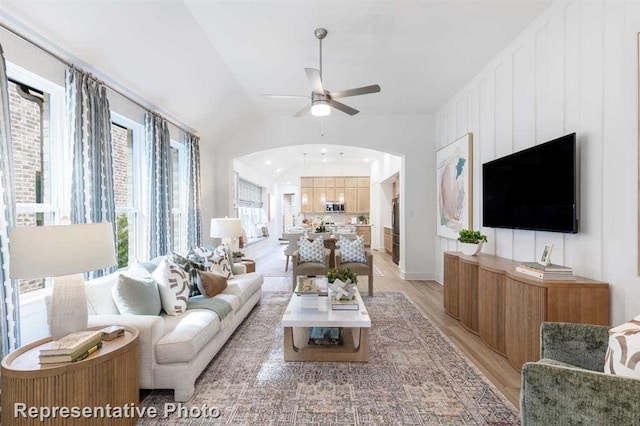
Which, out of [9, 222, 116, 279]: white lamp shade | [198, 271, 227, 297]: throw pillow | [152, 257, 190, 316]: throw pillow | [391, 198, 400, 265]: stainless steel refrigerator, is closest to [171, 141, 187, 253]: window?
[198, 271, 227, 297]: throw pillow

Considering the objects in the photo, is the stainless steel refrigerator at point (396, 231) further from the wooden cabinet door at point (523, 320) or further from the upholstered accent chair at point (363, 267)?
the wooden cabinet door at point (523, 320)

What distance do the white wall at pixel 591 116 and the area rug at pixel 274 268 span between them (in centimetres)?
410

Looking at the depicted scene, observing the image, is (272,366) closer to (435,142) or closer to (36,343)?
(36,343)

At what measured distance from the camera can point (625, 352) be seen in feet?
4.42

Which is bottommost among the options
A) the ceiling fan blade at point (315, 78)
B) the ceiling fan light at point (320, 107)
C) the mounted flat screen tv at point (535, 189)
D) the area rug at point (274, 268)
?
the area rug at point (274, 268)

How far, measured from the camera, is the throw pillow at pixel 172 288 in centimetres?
267

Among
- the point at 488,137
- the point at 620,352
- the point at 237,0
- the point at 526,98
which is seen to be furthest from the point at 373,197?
the point at 620,352

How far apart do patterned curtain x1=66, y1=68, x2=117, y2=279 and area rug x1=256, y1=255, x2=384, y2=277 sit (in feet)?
12.6

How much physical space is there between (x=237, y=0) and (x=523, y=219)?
3417mm

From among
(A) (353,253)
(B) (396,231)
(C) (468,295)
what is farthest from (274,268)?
(C) (468,295)

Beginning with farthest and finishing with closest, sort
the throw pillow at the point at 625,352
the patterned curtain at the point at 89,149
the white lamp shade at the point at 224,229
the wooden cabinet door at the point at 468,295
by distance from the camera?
1. the white lamp shade at the point at 224,229
2. the wooden cabinet door at the point at 468,295
3. the patterned curtain at the point at 89,149
4. the throw pillow at the point at 625,352

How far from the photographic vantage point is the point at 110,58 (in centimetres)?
278

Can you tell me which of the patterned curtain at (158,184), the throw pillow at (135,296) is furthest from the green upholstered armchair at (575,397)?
the patterned curtain at (158,184)

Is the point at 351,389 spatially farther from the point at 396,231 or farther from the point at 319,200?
the point at 319,200
